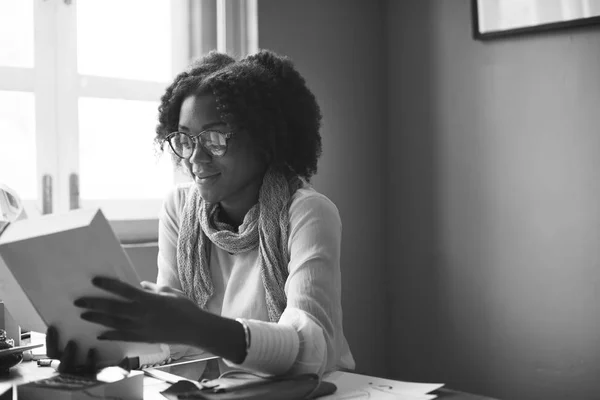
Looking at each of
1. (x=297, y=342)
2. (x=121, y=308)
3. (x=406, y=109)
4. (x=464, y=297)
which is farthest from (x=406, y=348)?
(x=121, y=308)

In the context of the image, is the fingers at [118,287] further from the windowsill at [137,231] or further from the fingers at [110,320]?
the windowsill at [137,231]

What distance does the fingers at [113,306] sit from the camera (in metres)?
0.91

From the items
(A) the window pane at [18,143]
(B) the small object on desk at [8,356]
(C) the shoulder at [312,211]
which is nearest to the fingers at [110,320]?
(B) the small object on desk at [8,356]

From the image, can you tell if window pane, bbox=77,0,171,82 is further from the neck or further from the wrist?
the wrist

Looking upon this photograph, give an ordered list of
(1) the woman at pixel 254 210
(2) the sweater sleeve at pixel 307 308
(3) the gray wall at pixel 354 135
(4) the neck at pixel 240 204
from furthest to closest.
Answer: (3) the gray wall at pixel 354 135
(4) the neck at pixel 240 204
(1) the woman at pixel 254 210
(2) the sweater sleeve at pixel 307 308

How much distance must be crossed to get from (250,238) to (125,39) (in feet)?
3.50

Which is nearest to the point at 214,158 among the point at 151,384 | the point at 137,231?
the point at 151,384

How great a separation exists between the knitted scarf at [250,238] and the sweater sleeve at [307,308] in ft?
0.16

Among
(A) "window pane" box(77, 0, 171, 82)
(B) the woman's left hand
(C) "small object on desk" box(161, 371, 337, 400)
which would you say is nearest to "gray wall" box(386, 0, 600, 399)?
(A) "window pane" box(77, 0, 171, 82)

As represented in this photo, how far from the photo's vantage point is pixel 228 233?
5.16ft

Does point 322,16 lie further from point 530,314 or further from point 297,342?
point 297,342

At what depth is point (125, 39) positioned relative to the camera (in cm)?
230

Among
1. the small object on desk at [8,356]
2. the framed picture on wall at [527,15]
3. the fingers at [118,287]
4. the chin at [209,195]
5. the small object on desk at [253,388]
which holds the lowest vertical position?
the small object on desk at [253,388]

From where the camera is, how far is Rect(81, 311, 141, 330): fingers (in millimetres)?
925
